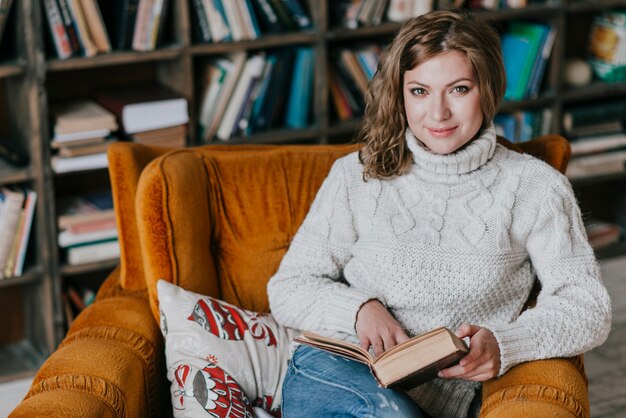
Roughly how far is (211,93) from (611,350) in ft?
5.15

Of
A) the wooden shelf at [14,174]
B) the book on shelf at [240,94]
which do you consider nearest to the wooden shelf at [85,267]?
the wooden shelf at [14,174]

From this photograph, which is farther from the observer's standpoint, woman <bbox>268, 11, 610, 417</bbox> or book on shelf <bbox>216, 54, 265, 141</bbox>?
book on shelf <bbox>216, 54, 265, 141</bbox>

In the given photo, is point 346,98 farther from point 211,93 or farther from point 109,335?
point 109,335

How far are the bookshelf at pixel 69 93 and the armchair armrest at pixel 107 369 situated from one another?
2.25 ft

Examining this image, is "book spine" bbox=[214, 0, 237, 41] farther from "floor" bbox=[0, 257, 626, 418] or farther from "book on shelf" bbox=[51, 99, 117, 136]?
"floor" bbox=[0, 257, 626, 418]

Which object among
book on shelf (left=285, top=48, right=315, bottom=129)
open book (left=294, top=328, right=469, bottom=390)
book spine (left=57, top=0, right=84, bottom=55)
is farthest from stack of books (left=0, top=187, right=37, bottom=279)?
open book (left=294, top=328, right=469, bottom=390)

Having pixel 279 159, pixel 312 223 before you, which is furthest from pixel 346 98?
pixel 312 223

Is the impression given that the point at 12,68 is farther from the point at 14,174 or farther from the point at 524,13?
the point at 524,13

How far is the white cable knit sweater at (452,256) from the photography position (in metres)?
1.71

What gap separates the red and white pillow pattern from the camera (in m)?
1.69

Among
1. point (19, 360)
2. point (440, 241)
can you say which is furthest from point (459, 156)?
point (19, 360)

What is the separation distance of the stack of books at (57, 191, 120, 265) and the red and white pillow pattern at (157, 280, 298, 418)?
2.66 feet

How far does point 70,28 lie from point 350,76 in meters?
0.89

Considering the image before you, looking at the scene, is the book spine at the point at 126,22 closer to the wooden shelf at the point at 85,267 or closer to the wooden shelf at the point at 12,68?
the wooden shelf at the point at 12,68
